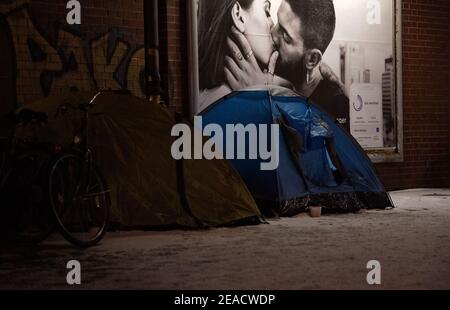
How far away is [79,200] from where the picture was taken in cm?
754

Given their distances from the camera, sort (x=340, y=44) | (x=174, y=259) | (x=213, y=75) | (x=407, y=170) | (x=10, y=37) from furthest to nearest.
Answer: (x=407, y=170), (x=340, y=44), (x=213, y=75), (x=10, y=37), (x=174, y=259)

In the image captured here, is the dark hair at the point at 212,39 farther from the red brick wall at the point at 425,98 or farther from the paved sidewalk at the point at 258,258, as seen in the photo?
the red brick wall at the point at 425,98

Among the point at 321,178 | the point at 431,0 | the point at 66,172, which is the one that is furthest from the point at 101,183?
the point at 431,0

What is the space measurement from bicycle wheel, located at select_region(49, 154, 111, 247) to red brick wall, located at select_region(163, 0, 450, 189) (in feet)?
21.2

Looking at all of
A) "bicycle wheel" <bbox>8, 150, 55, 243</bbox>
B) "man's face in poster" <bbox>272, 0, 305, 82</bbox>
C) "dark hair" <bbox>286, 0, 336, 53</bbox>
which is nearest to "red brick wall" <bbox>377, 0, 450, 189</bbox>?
"dark hair" <bbox>286, 0, 336, 53</bbox>

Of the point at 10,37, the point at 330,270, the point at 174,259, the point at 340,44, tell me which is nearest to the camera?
the point at 330,270

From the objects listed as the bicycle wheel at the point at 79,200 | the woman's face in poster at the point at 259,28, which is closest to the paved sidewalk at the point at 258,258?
the bicycle wheel at the point at 79,200

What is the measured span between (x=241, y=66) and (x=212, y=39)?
581mm

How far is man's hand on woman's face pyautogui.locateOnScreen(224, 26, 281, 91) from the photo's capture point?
11219 millimetres

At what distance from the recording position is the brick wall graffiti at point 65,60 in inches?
379

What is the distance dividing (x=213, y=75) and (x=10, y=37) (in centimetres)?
285

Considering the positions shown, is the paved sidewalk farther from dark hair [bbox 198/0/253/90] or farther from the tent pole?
dark hair [bbox 198/0/253/90]

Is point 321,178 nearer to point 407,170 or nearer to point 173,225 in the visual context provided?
point 173,225

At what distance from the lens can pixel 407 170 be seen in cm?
1344
